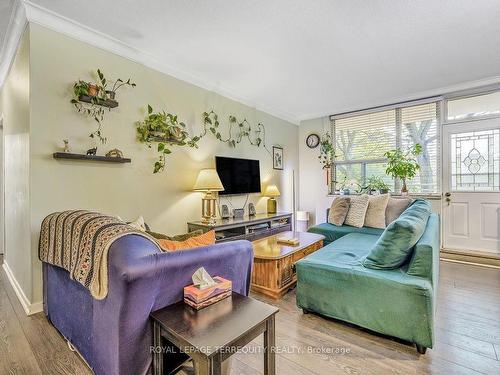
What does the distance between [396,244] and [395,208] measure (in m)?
1.98

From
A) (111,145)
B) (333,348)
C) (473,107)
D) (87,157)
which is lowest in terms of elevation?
(333,348)

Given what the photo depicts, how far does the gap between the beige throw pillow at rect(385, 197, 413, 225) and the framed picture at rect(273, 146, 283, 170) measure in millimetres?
2107

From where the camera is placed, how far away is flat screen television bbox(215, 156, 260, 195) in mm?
3751

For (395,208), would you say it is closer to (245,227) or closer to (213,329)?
(245,227)

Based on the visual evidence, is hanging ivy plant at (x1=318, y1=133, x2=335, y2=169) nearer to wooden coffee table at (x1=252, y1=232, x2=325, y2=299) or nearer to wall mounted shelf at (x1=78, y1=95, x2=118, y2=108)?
wooden coffee table at (x1=252, y1=232, x2=325, y2=299)

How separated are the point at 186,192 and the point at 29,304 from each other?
1793 millimetres

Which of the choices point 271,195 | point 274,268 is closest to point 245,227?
point 271,195

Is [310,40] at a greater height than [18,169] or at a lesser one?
greater

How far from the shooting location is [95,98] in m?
2.36

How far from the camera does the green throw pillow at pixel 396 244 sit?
5.43 ft

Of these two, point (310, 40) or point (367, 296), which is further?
point (310, 40)

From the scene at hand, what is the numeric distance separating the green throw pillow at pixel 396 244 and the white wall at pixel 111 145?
2252mm

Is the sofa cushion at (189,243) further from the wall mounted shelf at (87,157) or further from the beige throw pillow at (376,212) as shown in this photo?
the beige throw pillow at (376,212)

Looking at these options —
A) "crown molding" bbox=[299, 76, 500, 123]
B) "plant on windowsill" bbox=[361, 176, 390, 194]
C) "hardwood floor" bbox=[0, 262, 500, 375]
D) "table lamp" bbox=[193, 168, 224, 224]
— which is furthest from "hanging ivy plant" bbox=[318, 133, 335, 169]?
"hardwood floor" bbox=[0, 262, 500, 375]
